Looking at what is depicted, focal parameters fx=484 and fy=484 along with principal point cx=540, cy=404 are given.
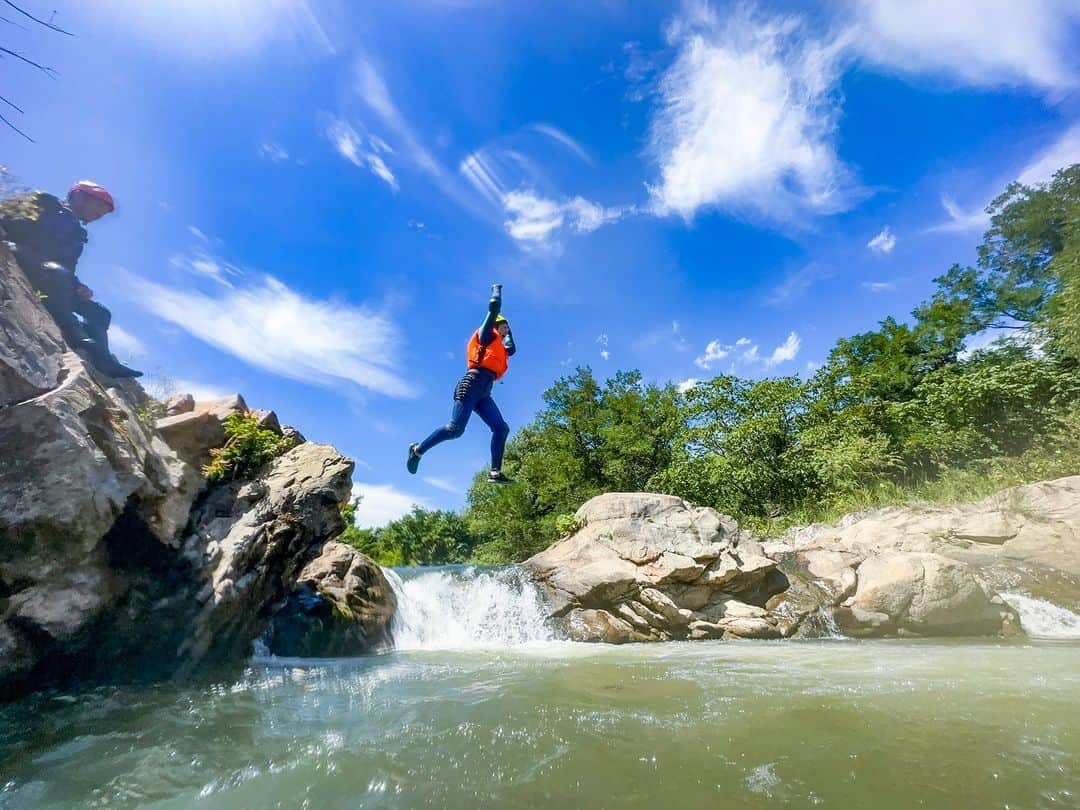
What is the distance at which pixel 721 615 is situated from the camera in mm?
11016

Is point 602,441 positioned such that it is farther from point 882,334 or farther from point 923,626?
point 923,626

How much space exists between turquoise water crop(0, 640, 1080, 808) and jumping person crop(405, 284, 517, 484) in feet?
9.72

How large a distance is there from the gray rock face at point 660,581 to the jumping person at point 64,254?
30.1ft

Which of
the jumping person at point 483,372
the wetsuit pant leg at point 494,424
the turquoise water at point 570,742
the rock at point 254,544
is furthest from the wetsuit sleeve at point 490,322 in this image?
the turquoise water at point 570,742

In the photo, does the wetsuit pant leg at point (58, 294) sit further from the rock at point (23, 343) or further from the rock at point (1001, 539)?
the rock at point (1001, 539)

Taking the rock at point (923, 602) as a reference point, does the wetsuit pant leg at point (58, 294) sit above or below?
above

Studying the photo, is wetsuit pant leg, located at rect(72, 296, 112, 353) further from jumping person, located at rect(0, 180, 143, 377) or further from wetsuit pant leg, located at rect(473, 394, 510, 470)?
wetsuit pant leg, located at rect(473, 394, 510, 470)

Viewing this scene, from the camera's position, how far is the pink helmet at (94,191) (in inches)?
247

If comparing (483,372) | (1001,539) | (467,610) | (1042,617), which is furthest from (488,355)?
(1001,539)

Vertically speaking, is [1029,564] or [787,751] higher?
[1029,564]

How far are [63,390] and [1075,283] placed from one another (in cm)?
2750

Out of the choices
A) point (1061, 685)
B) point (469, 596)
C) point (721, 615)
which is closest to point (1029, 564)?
point (721, 615)

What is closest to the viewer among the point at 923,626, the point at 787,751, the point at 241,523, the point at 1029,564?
the point at 787,751

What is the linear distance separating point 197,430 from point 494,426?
4178 mm
